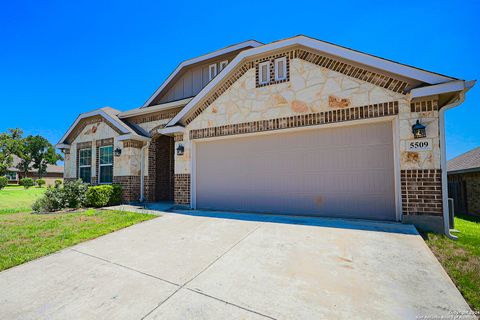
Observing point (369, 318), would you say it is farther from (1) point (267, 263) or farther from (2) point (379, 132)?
(2) point (379, 132)

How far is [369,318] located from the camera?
236 centimetres

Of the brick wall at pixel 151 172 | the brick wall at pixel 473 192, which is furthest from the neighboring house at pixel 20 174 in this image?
the brick wall at pixel 473 192

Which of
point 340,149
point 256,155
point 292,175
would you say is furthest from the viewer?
point 256,155

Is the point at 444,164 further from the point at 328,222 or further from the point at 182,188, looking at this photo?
the point at 182,188

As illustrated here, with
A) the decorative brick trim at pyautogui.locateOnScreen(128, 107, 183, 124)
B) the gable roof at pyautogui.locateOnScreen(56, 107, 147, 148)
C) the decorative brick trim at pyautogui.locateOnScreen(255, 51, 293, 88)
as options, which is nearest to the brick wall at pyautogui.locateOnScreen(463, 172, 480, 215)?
the decorative brick trim at pyautogui.locateOnScreen(255, 51, 293, 88)

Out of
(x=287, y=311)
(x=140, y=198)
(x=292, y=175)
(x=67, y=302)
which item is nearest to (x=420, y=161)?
(x=292, y=175)

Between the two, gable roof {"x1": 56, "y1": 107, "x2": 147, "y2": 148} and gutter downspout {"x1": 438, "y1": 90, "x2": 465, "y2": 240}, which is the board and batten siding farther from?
gutter downspout {"x1": 438, "y1": 90, "x2": 465, "y2": 240}

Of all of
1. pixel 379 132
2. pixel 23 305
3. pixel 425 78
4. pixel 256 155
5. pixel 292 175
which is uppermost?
pixel 425 78

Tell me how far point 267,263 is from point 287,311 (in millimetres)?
1202

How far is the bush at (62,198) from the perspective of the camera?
30.3 feet

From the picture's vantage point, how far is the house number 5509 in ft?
18.0

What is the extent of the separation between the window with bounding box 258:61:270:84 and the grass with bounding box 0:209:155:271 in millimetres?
5755

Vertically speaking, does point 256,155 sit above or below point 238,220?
above

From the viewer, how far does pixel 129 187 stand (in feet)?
35.4
